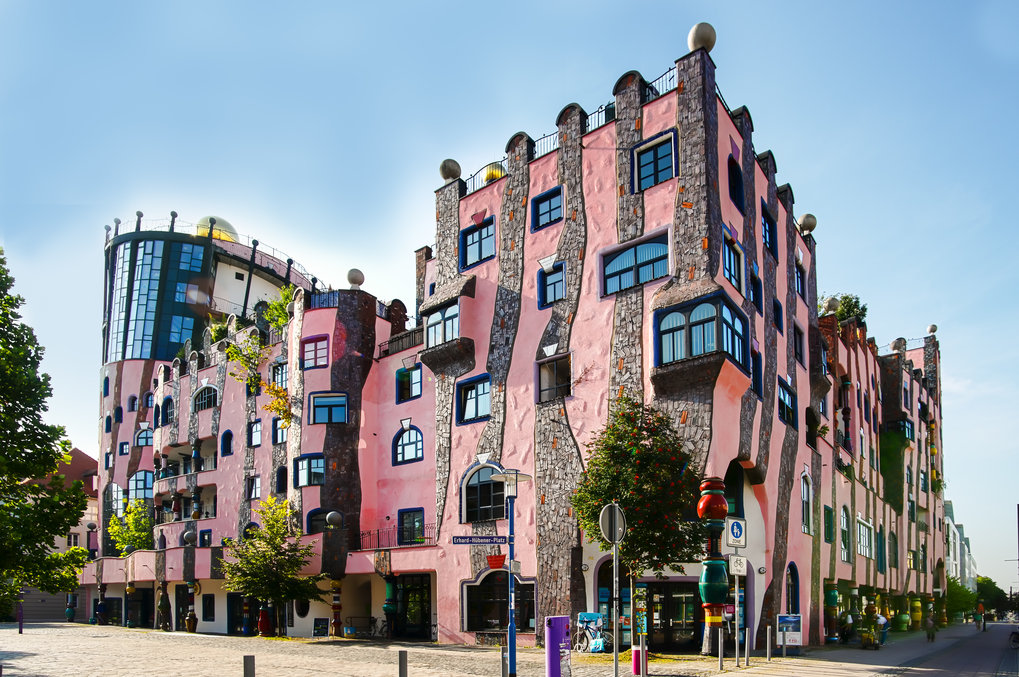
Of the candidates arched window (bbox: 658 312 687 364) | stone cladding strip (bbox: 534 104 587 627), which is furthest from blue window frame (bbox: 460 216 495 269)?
arched window (bbox: 658 312 687 364)

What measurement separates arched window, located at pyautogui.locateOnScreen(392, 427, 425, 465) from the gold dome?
3189cm

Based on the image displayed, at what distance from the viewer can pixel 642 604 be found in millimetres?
23656

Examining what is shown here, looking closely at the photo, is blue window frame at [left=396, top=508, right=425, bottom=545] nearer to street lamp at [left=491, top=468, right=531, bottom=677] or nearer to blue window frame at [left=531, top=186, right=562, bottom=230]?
blue window frame at [left=531, top=186, right=562, bottom=230]

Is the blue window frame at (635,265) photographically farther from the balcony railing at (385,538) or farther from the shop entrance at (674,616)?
the balcony railing at (385,538)

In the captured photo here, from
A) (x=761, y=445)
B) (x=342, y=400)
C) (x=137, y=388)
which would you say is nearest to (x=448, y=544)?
(x=342, y=400)

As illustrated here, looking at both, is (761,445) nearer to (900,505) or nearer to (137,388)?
(900,505)

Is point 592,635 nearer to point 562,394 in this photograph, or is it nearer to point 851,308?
point 562,394

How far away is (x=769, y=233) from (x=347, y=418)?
1798cm

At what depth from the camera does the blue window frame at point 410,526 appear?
3362cm

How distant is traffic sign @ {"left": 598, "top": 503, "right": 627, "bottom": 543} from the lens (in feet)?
44.0

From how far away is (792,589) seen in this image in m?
28.7

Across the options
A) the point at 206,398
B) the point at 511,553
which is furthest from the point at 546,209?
the point at 206,398

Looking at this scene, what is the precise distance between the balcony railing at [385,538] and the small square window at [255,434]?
866 cm

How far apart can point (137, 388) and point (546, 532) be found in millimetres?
39191
